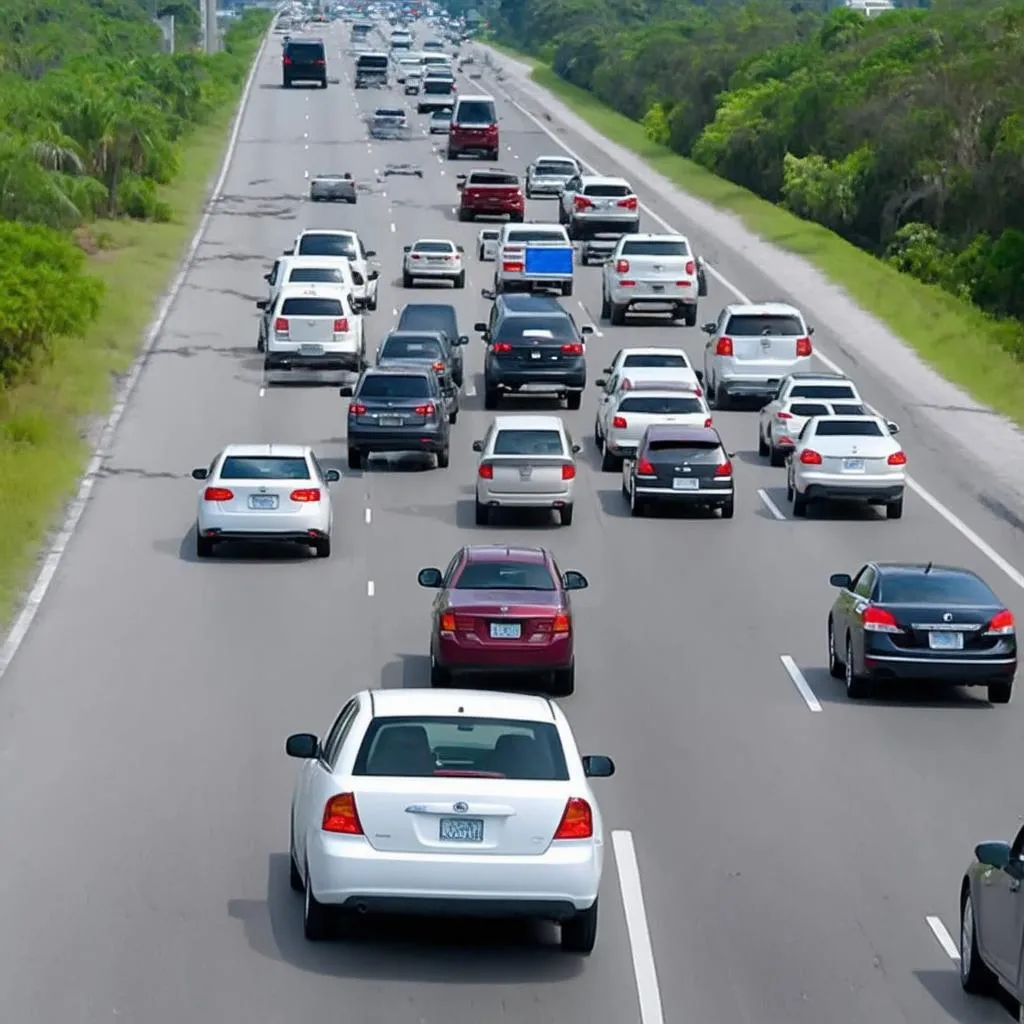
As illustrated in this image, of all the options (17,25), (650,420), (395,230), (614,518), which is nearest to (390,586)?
(614,518)

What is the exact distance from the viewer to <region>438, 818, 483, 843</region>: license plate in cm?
1370

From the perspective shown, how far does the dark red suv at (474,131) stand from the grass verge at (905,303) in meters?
6.41

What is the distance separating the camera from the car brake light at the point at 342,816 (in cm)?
1371

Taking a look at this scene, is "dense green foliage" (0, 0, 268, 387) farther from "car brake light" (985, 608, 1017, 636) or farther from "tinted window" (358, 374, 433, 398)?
"car brake light" (985, 608, 1017, 636)

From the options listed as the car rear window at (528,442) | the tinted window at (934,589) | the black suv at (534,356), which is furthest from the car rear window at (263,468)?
the black suv at (534,356)

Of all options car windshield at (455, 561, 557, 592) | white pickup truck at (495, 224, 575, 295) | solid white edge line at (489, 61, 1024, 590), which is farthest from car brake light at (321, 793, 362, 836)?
white pickup truck at (495, 224, 575, 295)

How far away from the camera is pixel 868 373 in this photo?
4981 cm

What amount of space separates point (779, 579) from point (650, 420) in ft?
27.0

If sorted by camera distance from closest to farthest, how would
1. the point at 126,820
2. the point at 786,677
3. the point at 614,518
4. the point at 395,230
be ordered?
the point at 126,820 < the point at 786,677 < the point at 614,518 < the point at 395,230

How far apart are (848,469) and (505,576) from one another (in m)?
12.3

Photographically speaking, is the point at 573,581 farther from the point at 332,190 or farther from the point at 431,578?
the point at 332,190

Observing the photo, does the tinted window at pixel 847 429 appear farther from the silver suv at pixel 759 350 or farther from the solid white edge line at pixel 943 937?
the solid white edge line at pixel 943 937

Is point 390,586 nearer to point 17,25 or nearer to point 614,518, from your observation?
point 614,518

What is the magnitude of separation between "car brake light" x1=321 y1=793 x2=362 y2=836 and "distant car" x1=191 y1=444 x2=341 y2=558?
1739 cm
